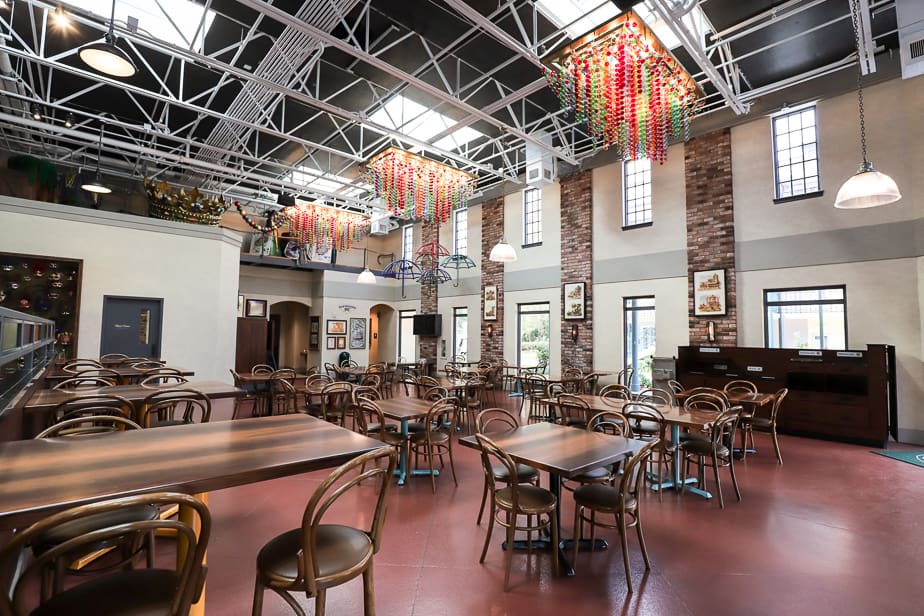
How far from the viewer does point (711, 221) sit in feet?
26.5

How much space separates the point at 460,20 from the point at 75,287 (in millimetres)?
7595

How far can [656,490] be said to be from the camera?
14.1 feet

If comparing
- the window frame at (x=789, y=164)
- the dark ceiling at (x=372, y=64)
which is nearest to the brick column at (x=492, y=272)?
the dark ceiling at (x=372, y=64)

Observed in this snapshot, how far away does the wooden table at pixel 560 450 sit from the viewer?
2.69m

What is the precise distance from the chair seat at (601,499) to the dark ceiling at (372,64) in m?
4.58

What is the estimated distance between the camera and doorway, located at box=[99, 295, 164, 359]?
7758mm

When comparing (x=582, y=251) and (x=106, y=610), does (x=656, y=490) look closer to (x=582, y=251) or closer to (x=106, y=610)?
(x=106, y=610)

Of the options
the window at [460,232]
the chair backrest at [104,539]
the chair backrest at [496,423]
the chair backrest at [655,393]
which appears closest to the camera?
the chair backrest at [104,539]

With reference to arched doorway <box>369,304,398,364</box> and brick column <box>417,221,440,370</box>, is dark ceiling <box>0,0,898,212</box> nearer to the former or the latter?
brick column <box>417,221,440,370</box>

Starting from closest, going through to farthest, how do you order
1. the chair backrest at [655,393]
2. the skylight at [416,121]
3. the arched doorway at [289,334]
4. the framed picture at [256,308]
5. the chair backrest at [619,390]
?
the chair backrest at [655,393], the chair backrest at [619,390], the skylight at [416,121], the framed picture at [256,308], the arched doorway at [289,334]

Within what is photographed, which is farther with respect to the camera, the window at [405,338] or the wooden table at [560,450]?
the window at [405,338]

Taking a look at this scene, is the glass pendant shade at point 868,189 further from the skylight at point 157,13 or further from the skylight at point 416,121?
the skylight at point 157,13

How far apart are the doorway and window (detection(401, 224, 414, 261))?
27.9ft

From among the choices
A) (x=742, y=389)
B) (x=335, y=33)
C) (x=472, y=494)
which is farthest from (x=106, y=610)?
(x=742, y=389)
